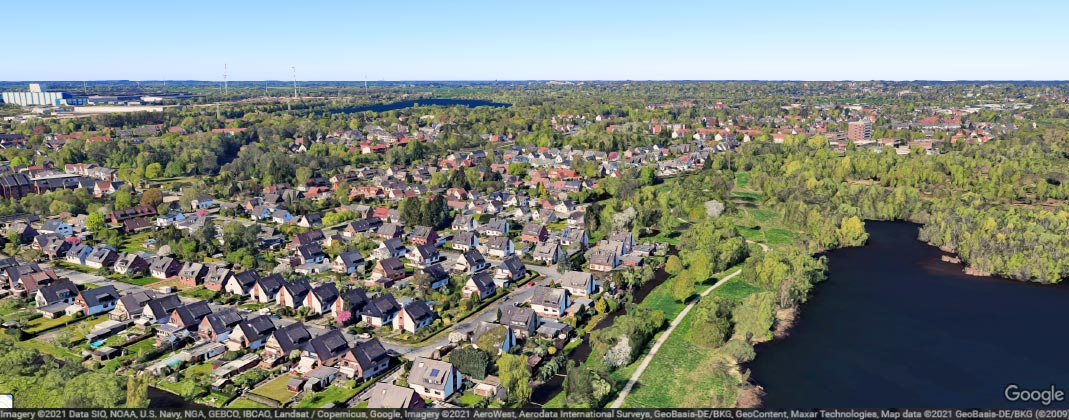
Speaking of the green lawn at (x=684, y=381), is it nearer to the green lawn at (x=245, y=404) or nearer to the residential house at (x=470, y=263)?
the green lawn at (x=245, y=404)

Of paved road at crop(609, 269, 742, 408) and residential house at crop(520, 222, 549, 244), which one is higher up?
residential house at crop(520, 222, 549, 244)

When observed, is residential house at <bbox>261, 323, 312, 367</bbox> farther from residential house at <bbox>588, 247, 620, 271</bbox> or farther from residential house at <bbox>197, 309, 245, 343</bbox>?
residential house at <bbox>588, 247, 620, 271</bbox>

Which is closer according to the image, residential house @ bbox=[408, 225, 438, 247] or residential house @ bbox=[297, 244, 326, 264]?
residential house @ bbox=[297, 244, 326, 264]

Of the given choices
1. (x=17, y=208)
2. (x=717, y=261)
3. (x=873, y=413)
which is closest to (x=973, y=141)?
(x=717, y=261)

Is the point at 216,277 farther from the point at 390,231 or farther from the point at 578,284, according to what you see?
the point at 578,284

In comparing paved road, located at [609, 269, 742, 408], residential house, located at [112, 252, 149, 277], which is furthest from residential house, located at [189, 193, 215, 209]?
paved road, located at [609, 269, 742, 408]

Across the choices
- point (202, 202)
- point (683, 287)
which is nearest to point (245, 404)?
point (683, 287)
